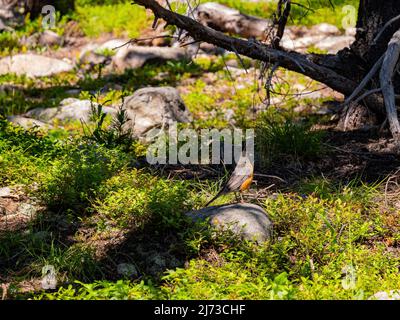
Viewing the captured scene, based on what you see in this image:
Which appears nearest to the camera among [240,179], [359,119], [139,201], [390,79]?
[139,201]

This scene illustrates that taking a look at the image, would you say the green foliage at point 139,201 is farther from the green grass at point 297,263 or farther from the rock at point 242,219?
the green grass at point 297,263

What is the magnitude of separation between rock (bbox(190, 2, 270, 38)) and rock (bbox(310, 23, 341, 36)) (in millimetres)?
961

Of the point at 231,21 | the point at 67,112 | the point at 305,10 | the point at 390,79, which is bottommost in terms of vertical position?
the point at 67,112

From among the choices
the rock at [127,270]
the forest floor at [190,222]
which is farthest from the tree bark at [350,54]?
the rock at [127,270]

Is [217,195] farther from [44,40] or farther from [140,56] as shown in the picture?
[44,40]

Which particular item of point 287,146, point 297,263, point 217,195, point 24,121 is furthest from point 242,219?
point 24,121

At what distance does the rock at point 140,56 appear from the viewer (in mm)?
11781

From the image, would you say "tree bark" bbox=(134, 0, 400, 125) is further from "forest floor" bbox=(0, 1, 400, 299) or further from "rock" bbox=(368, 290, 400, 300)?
"rock" bbox=(368, 290, 400, 300)

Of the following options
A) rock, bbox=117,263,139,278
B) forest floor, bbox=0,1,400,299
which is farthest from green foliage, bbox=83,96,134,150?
rock, bbox=117,263,139,278

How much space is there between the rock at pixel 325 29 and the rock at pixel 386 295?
9.25 metres

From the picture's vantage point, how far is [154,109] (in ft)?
28.6

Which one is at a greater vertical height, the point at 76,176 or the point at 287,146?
the point at 287,146

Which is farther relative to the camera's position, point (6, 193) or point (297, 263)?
point (6, 193)

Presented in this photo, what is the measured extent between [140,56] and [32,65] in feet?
6.13
